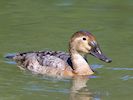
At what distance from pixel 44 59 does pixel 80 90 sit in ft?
5.96

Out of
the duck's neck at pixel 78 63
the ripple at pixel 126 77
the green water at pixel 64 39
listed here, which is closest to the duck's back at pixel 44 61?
the duck's neck at pixel 78 63

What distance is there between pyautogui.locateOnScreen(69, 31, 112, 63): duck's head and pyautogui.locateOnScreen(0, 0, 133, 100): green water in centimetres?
38

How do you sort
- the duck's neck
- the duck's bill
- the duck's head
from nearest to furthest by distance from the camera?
the duck's bill → the duck's head → the duck's neck

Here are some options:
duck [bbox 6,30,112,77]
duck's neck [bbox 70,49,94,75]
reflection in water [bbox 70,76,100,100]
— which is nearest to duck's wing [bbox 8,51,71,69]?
duck [bbox 6,30,112,77]

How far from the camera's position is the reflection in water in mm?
12797

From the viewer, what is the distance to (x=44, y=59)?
1494 cm

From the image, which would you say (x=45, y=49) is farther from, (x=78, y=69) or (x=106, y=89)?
(x=106, y=89)

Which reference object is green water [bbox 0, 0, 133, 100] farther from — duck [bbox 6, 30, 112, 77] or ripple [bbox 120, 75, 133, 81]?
duck [bbox 6, 30, 112, 77]

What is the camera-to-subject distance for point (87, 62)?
14.7 meters

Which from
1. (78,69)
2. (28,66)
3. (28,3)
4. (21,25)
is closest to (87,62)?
(78,69)

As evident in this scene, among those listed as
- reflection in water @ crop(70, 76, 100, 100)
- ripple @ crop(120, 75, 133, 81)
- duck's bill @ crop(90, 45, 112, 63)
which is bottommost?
reflection in water @ crop(70, 76, 100, 100)

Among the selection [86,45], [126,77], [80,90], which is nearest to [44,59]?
[86,45]

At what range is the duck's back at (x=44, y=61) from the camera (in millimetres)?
14688

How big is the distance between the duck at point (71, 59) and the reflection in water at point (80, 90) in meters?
0.30
